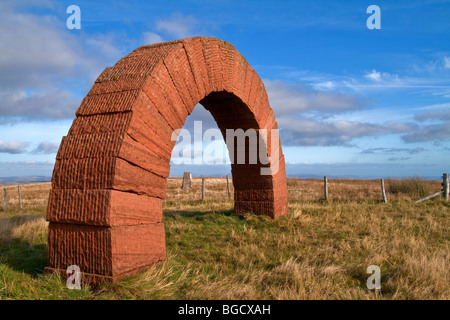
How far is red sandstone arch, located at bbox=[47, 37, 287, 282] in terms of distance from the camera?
388 cm

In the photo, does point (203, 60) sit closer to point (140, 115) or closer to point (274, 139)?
point (140, 115)

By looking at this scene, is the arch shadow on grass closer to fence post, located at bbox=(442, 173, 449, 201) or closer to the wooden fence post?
fence post, located at bbox=(442, 173, 449, 201)

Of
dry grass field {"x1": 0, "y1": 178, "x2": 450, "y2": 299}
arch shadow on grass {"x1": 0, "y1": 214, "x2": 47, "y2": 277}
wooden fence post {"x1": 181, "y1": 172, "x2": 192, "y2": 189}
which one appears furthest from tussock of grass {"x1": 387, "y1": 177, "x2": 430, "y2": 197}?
arch shadow on grass {"x1": 0, "y1": 214, "x2": 47, "y2": 277}

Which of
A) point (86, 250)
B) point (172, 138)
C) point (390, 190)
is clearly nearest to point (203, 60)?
point (172, 138)

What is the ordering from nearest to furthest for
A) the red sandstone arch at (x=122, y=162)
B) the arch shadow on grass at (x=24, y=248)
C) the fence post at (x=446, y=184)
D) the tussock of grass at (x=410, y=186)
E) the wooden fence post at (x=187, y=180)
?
1. the red sandstone arch at (x=122, y=162)
2. the arch shadow on grass at (x=24, y=248)
3. the fence post at (x=446, y=184)
4. the tussock of grass at (x=410, y=186)
5. the wooden fence post at (x=187, y=180)

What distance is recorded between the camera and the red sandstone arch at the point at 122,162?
388 centimetres

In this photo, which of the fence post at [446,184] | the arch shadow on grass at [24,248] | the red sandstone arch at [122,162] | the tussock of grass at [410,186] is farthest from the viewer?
the tussock of grass at [410,186]

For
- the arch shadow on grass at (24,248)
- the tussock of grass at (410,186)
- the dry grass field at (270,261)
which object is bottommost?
the dry grass field at (270,261)

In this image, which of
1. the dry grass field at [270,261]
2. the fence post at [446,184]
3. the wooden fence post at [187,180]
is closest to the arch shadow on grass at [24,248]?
the dry grass field at [270,261]

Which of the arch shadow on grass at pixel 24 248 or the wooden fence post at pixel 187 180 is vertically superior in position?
the wooden fence post at pixel 187 180

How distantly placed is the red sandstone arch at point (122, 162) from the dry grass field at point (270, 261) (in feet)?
1.00

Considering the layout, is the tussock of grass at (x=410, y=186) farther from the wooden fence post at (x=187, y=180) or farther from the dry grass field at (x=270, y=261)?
the wooden fence post at (x=187, y=180)

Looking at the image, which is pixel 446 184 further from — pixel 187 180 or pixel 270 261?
pixel 187 180
